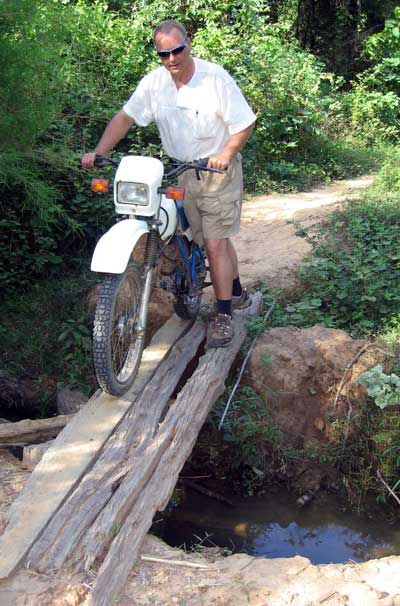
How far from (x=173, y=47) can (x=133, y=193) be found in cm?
80

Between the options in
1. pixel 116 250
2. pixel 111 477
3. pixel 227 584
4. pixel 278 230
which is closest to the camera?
pixel 227 584

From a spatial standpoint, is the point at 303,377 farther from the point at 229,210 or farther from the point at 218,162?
the point at 218,162

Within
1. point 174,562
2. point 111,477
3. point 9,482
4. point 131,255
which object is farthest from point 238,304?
point 174,562

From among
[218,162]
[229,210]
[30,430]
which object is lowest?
[30,430]

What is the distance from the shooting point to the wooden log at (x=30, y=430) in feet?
14.0

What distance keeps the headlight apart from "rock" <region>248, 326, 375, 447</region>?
60.8 inches

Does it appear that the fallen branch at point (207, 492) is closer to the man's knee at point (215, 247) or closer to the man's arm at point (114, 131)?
the man's knee at point (215, 247)

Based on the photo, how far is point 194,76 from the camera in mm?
3943

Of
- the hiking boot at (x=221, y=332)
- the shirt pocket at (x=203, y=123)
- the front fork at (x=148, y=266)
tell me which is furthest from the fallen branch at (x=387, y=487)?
the shirt pocket at (x=203, y=123)

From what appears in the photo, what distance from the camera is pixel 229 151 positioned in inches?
153

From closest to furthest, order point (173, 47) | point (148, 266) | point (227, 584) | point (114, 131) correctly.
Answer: point (227, 584), point (173, 47), point (148, 266), point (114, 131)

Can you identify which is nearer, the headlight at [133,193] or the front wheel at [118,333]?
the front wheel at [118,333]

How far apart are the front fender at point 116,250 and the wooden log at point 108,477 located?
0.83 meters

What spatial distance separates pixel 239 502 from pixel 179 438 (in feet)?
3.36
